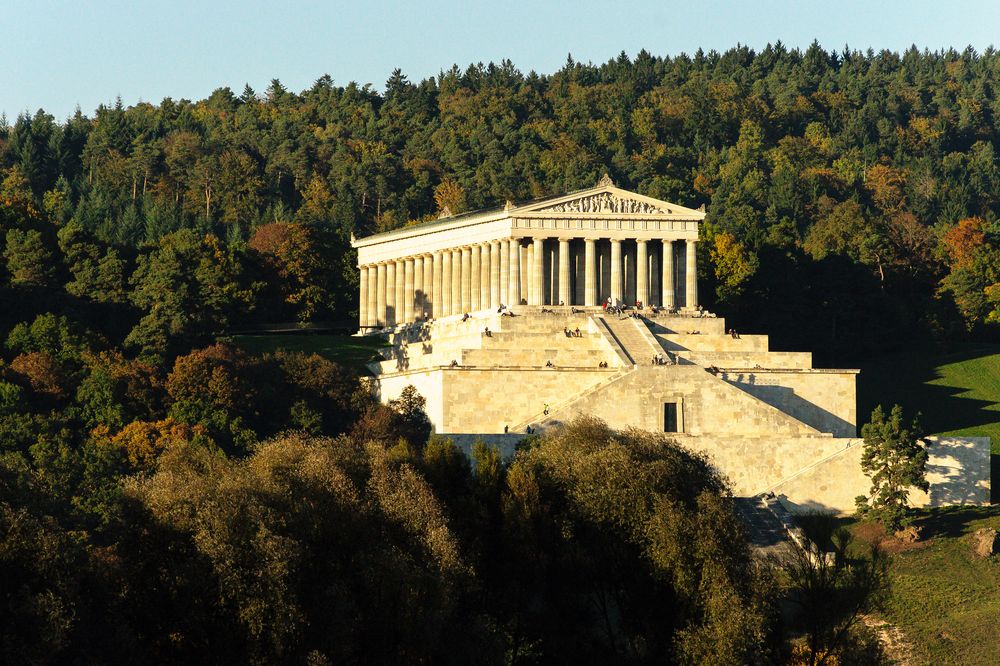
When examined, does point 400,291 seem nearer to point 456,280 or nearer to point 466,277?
point 456,280

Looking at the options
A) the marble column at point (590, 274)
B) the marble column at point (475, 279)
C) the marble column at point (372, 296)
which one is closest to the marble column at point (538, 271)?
the marble column at point (590, 274)

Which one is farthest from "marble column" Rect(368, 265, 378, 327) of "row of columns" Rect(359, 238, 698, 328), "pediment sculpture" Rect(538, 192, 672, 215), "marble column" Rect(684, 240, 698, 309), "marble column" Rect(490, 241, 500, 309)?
"marble column" Rect(684, 240, 698, 309)

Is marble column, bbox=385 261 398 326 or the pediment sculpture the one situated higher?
the pediment sculpture

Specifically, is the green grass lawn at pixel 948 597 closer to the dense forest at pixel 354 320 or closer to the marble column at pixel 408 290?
the dense forest at pixel 354 320

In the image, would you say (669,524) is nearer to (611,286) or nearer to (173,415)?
(173,415)

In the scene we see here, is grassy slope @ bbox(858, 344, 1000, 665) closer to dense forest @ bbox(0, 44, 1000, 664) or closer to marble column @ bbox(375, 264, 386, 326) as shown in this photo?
dense forest @ bbox(0, 44, 1000, 664)

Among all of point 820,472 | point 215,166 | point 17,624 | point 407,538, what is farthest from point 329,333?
point 17,624
